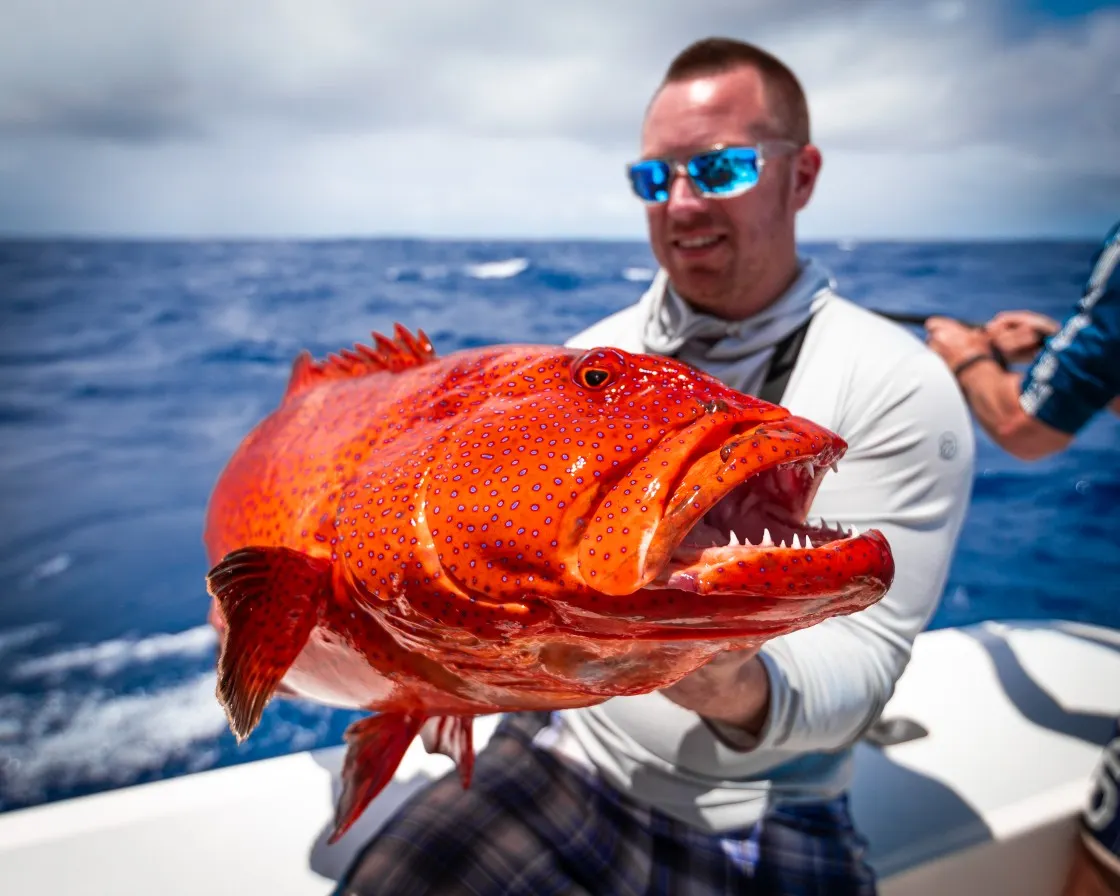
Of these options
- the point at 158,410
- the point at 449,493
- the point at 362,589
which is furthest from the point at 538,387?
the point at 158,410

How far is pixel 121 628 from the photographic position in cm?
666

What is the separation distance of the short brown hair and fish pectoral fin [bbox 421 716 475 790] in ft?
5.58

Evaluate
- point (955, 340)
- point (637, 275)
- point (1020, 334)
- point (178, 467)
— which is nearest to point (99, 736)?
point (955, 340)

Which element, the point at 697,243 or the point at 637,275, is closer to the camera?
the point at 697,243

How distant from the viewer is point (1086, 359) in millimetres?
2500

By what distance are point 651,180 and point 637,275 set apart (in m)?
22.0

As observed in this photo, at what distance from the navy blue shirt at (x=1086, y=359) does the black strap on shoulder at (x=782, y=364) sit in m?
1.47

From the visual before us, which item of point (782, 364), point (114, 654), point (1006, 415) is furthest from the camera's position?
point (114, 654)

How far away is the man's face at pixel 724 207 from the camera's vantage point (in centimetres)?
183

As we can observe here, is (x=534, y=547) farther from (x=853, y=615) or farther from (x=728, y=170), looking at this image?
(x=728, y=170)

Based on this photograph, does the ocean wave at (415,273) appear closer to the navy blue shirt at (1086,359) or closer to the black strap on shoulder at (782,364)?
the navy blue shirt at (1086,359)

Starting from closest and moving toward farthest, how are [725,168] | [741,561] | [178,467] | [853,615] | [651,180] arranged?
[741,561]
[853,615]
[725,168]
[651,180]
[178,467]

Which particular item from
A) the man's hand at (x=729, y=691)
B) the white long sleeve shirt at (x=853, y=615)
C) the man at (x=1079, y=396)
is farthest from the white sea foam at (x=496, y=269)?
the man's hand at (x=729, y=691)

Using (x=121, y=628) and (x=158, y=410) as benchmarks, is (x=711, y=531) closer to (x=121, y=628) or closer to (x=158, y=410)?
(x=121, y=628)
